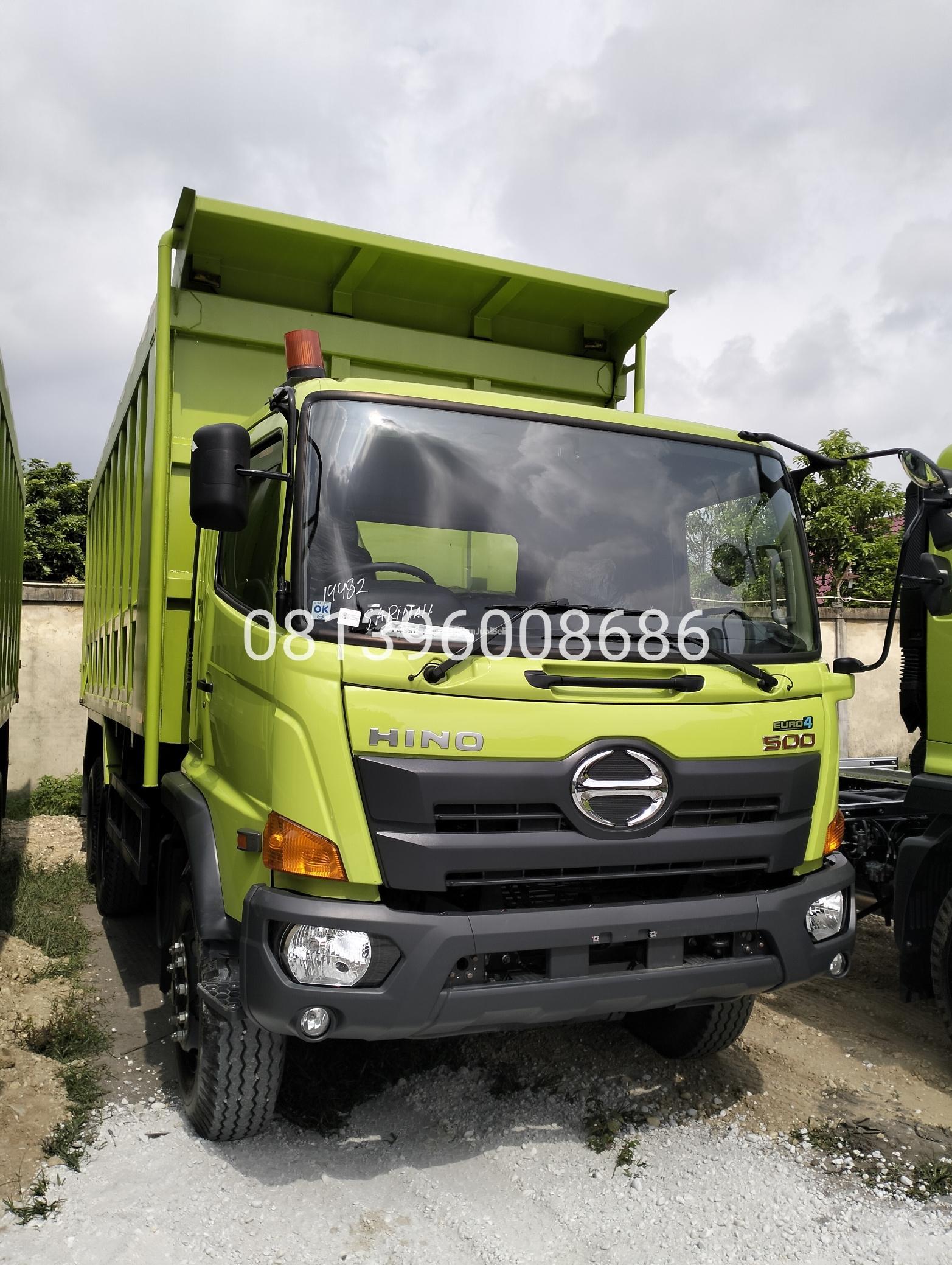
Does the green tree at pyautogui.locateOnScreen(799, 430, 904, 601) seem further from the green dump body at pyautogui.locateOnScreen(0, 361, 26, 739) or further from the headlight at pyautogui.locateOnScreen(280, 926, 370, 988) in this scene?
the headlight at pyautogui.locateOnScreen(280, 926, 370, 988)

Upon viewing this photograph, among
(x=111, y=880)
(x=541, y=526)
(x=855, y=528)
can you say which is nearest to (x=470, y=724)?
(x=541, y=526)

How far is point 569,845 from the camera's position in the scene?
282cm

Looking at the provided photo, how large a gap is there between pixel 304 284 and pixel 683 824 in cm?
282

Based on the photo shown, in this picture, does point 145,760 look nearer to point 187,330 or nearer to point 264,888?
point 264,888

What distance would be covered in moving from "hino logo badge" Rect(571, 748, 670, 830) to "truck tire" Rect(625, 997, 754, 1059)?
1.14m

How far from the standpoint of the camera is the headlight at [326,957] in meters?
2.67

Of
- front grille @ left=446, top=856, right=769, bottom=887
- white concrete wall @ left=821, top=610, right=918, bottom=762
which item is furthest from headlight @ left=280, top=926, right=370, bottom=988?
white concrete wall @ left=821, top=610, right=918, bottom=762

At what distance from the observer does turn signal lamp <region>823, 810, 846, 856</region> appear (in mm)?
3291

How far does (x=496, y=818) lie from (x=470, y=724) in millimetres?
287

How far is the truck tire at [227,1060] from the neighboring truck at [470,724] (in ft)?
0.04

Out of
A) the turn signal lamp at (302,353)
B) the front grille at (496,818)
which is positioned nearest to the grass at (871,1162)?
the front grille at (496,818)

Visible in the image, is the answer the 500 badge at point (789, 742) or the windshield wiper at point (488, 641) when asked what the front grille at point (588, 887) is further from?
the windshield wiper at point (488, 641)

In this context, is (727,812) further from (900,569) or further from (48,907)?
(48,907)

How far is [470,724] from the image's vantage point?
2750 mm
